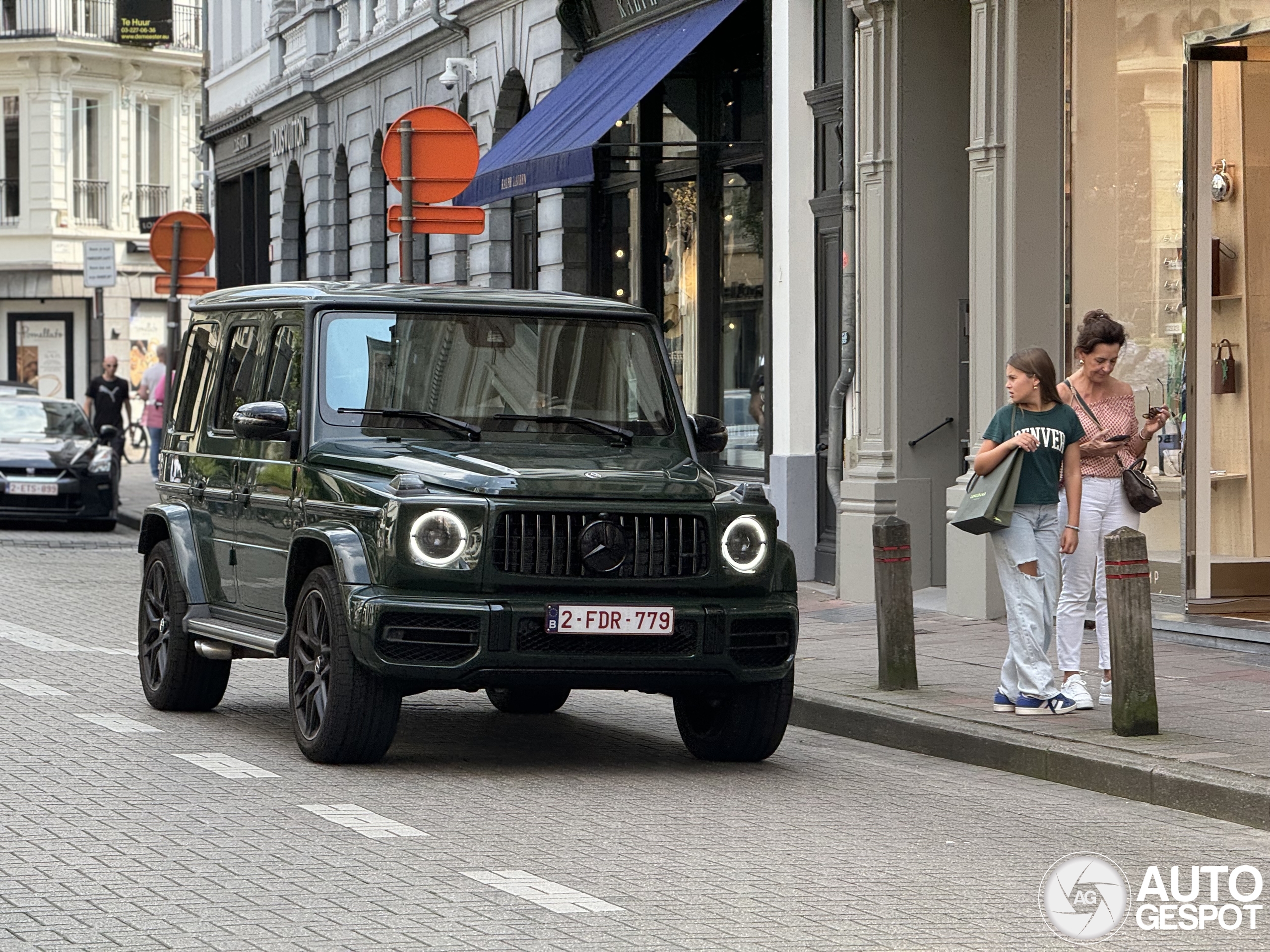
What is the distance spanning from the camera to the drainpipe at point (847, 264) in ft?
52.4

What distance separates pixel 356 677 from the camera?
8.41 meters

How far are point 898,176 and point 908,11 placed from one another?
110 cm

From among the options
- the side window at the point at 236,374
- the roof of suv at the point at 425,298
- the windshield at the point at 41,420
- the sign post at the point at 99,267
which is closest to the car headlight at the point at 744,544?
the roof of suv at the point at 425,298

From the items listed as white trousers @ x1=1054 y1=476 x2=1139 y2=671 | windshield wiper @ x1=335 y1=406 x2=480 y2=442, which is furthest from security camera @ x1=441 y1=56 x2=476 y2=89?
windshield wiper @ x1=335 y1=406 x2=480 y2=442

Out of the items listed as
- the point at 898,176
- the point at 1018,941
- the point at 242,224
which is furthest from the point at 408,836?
the point at 242,224

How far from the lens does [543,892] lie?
6.37 meters

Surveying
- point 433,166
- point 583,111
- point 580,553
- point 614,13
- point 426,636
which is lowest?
point 426,636

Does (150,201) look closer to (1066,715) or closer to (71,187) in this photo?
(71,187)

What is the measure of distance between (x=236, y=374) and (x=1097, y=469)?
12.9ft

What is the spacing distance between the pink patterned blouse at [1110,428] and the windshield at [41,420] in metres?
15.7

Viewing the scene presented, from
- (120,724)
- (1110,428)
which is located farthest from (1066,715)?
(120,724)

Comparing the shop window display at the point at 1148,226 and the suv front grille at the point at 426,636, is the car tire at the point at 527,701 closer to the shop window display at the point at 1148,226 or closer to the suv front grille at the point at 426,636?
the suv front grille at the point at 426,636

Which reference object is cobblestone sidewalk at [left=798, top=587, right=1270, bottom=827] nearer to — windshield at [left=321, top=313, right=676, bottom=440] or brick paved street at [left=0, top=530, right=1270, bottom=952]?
brick paved street at [left=0, top=530, right=1270, bottom=952]

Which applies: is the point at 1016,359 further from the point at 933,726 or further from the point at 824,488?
the point at 824,488
